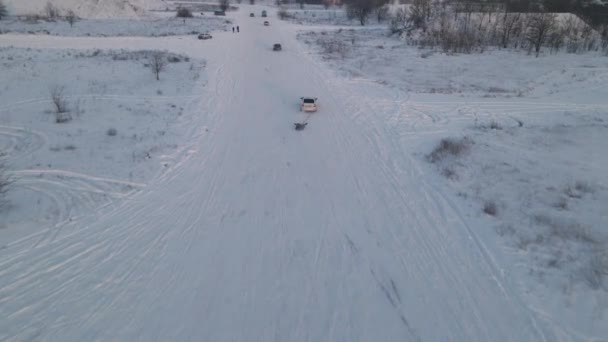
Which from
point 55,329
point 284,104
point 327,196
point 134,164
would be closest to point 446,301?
point 327,196

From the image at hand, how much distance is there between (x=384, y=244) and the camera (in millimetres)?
9906

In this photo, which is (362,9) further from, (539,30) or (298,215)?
(298,215)

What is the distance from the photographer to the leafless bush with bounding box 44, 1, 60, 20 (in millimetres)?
68000

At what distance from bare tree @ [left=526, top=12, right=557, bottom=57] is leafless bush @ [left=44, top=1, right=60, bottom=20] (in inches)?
3065

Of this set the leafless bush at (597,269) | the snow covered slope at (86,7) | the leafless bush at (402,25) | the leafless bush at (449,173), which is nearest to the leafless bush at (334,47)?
the leafless bush at (402,25)

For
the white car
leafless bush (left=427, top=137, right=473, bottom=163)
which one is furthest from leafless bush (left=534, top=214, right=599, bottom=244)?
the white car

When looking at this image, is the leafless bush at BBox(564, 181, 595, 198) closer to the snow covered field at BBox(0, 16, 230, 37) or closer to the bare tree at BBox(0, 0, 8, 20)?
the snow covered field at BBox(0, 16, 230, 37)

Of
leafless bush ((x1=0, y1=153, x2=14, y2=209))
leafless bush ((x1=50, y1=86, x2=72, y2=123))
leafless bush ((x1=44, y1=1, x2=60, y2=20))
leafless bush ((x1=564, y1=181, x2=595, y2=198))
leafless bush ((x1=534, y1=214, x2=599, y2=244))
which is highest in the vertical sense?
leafless bush ((x1=44, y1=1, x2=60, y2=20))

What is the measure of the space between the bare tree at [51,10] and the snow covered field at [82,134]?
47.5m

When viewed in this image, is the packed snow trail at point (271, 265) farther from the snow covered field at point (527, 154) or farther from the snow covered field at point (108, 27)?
the snow covered field at point (108, 27)

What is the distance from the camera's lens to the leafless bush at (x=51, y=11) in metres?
68.0

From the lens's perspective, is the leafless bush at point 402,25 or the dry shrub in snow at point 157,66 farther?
the leafless bush at point 402,25

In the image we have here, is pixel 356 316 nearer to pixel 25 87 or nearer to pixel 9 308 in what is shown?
pixel 9 308

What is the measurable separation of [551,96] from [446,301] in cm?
2342
